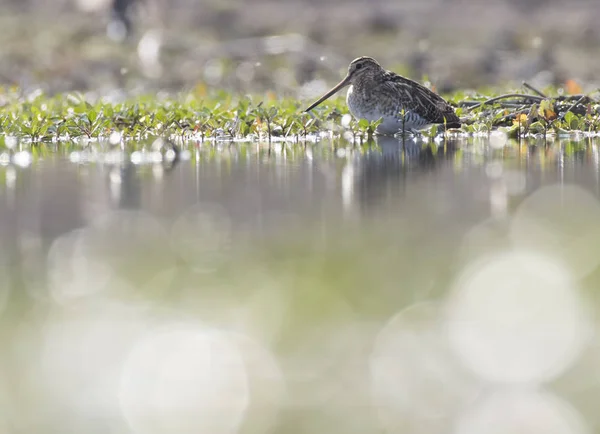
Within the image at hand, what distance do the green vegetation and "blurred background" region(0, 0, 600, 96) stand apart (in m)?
7.99

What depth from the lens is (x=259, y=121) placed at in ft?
45.4

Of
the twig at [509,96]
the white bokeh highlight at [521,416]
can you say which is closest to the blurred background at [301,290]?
the white bokeh highlight at [521,416]

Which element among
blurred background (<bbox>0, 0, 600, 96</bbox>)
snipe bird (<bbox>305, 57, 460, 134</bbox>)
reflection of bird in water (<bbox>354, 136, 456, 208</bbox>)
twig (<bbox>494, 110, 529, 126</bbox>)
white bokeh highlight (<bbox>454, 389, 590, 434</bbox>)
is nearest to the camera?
white bokeh highlight (<bbox>454, 389, 590, 434</bbox>)

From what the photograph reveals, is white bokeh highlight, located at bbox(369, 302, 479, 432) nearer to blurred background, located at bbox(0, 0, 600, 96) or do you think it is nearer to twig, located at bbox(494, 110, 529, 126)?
twig, located at bbox(494, 110, 529, 126)

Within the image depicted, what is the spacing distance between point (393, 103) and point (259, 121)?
1.69 metres

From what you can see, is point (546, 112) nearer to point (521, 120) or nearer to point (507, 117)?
point (521, 120)

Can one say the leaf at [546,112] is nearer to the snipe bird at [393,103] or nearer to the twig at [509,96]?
the twig at [509,96]

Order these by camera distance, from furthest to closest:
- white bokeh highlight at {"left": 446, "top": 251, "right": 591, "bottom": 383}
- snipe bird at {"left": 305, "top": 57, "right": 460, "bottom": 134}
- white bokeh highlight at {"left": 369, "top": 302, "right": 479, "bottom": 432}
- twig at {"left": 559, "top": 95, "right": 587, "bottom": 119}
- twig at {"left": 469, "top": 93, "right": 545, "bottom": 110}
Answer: twig at {"left": 469, "top": 93, "right": 545, "bottom": 110} → twig at {"left": 559, "top": 95, "right": 587, "bottom": 119} → snipe bird at {"left": 305, "top": 57, "right": 460, "bottom": 134} → white bokeh highlight at {"left": 446, "top": 251, "right": 591, "bottom": 383} → white bokeh highlight at {"left": 369, "top": 302, "right": 479, "bottom": 432}

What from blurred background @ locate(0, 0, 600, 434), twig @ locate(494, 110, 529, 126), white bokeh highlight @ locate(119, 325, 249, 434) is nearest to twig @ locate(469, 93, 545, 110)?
twig @ locate(494, 110, 529, 126)

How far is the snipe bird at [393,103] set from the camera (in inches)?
518

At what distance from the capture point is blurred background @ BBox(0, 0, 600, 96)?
28344 mm

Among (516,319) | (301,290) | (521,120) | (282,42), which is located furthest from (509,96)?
(282,42)

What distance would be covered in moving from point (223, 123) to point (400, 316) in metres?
9.97

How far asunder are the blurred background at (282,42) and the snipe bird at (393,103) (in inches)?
357
